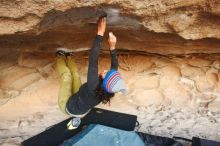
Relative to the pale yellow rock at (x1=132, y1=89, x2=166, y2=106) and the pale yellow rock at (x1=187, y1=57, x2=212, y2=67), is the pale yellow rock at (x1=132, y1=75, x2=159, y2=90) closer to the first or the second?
the pale yellow rock at (x1=132, y1=89, x2=166, y2=106)

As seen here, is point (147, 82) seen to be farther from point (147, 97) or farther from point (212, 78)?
point (212, 78)

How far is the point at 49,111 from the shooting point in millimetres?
2361

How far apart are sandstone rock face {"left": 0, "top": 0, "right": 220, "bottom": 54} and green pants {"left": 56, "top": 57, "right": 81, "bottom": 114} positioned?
11 centimetres

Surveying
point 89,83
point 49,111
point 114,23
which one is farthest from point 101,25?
point 49,111

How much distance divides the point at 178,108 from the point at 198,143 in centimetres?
34

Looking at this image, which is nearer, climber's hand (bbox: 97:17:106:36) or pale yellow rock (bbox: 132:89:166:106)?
climber's hand (bbox: 97:17:106:36)

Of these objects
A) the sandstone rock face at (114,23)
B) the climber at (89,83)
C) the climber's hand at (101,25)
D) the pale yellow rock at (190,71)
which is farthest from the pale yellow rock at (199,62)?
the climber's hand at (101,25)

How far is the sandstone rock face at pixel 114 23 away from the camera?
1625mm

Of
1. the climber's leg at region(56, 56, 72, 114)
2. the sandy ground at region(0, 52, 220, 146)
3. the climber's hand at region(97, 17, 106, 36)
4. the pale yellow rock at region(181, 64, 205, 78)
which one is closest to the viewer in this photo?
→ the climber's hand at region(97, 17, 106, 36)

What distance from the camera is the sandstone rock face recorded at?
5.33 ft

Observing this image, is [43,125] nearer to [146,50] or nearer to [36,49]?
[36,49]

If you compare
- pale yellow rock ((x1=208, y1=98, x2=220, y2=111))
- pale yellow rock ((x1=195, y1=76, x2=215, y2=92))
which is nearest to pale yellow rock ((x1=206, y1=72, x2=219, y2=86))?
pale yellow rock ((x1=195, y1=76, x2=215, y2=92))

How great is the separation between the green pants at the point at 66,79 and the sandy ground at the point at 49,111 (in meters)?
0.12

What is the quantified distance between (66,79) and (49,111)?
37cm
